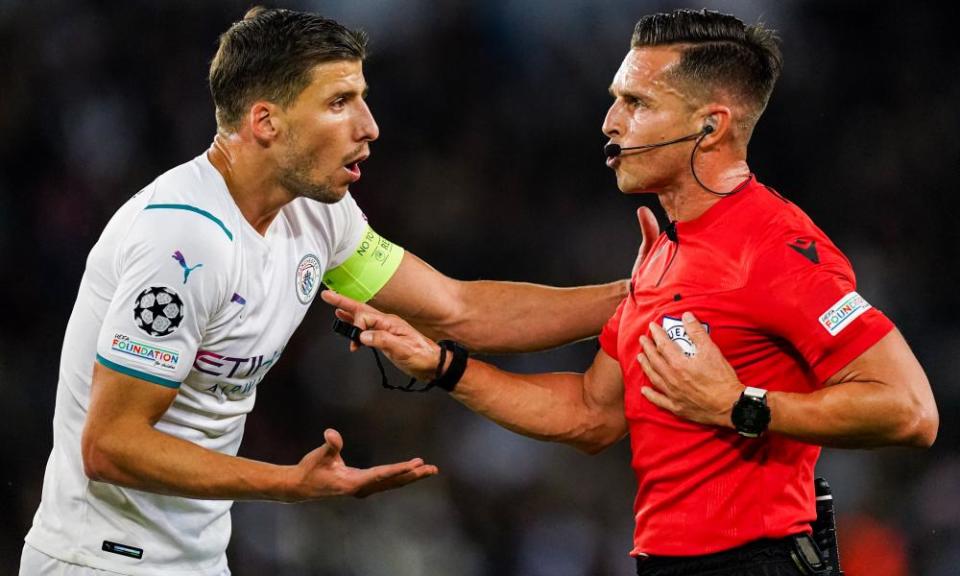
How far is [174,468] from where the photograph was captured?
9.64 feet

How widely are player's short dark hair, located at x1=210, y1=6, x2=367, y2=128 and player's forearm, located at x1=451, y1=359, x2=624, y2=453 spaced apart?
A: 104 centimetres

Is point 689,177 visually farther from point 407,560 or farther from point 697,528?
point 407,560

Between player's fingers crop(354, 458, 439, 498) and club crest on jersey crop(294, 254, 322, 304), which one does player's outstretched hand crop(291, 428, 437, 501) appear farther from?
club crest on jersey crop(294, 254, 322, 304)

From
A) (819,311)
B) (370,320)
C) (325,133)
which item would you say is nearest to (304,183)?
(325,133)

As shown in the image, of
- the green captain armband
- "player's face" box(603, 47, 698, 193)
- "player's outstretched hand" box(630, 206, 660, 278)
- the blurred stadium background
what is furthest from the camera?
the blurred stadium background

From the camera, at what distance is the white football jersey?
2975mm

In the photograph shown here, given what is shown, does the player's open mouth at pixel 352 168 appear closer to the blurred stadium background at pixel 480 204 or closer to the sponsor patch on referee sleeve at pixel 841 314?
the sponsor patch on referee sleeve at pixel 841 314

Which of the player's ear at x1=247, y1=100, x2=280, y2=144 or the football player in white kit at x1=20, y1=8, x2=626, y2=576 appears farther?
the player's ear at x1=247, y1=100, x2=280, y2=144

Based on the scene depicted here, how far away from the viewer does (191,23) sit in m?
6.32

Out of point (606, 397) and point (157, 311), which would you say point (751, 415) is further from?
point (157, 311)

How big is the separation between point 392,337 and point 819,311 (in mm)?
1236

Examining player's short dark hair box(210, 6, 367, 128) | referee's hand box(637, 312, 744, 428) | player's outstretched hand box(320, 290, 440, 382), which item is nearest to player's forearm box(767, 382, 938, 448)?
referee's hand box(637, 312, 744, 428)

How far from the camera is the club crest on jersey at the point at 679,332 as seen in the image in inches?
117

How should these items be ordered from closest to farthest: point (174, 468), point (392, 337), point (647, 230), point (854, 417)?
1. point (854, 417)
2. point (174, 468)
3. point (392, 337)
4. point (647, 230)
